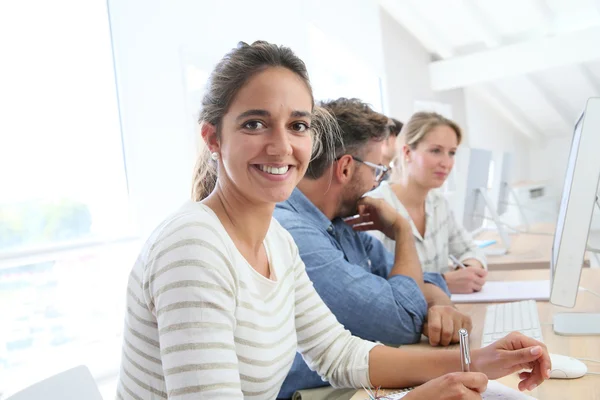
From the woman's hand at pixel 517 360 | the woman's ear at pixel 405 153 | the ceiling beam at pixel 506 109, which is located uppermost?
the ceiling beam at pixel 506 109

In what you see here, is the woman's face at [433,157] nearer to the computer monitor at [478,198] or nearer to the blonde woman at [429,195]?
the blonde woman at [429,195]

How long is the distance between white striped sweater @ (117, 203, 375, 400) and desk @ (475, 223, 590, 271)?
157 centimetres

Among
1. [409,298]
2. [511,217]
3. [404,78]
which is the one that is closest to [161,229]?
[409,298]

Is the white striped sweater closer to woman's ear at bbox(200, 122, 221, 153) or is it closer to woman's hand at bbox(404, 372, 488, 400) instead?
woman's ear at bbox(200, 122, 221, 153)

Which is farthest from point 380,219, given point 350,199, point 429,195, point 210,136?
point 210,136

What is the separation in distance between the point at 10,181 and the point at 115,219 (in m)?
0.68

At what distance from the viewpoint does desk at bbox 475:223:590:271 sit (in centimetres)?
267

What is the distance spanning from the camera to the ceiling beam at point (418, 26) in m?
7.62

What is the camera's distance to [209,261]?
92 cm

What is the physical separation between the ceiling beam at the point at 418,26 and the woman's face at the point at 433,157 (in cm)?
529

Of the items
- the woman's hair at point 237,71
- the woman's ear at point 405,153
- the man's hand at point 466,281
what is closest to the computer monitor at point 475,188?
the woman's ear at point 405,153

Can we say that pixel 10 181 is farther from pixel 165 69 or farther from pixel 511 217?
pixel 511 217

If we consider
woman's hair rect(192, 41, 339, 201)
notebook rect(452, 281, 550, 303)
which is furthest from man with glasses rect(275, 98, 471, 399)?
woman's hair rect(192, 41, 339, 201)

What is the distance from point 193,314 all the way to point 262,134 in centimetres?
33
